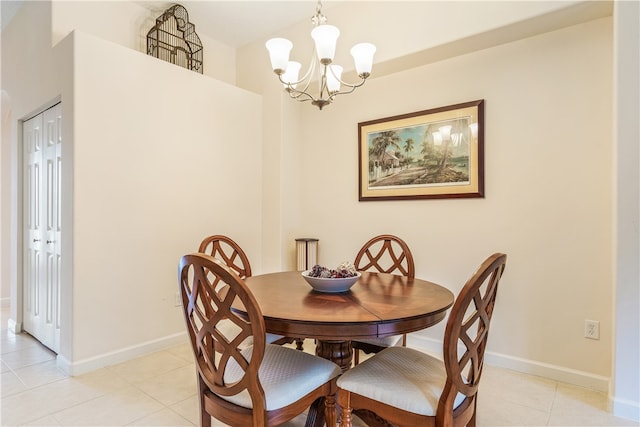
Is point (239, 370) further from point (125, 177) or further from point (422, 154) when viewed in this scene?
point (422, 154)

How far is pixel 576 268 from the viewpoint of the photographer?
7.52ft

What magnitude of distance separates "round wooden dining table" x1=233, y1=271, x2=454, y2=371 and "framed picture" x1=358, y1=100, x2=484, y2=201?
1.09 meters

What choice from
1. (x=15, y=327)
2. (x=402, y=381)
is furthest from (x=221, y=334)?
(x=15, y=327)

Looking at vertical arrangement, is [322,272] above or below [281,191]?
below

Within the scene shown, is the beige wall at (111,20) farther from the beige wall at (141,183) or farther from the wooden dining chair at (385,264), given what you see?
the wooden dining chair at (385,264)

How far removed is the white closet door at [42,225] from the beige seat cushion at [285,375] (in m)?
2.07

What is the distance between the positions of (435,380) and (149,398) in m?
1.67

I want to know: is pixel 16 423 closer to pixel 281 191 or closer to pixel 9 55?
pixel 281 191

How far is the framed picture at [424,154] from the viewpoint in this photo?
264cm

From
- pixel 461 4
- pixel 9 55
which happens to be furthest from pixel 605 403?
pixel 9 55

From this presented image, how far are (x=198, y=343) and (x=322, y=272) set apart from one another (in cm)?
67

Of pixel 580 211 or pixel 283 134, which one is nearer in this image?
pixel 580 211

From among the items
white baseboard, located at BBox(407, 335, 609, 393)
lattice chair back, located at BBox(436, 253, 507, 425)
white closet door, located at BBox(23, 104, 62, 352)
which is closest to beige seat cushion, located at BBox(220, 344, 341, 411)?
lattice chair back, located at BBox(436, 253, 507, 425)

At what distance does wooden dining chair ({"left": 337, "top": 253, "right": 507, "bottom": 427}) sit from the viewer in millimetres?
1189
